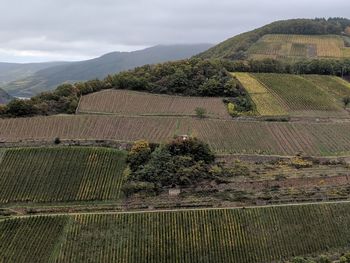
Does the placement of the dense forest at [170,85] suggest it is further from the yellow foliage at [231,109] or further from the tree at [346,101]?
the tree at [346,101]

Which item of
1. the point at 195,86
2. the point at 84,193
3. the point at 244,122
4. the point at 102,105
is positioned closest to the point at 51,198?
A: the point at 84,193

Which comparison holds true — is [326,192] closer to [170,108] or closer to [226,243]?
[226,243]

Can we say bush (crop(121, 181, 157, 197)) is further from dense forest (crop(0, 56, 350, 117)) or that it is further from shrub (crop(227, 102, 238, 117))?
shrub (crop(227, 102, 238, 117))

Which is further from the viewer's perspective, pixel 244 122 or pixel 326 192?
pixel 244 122

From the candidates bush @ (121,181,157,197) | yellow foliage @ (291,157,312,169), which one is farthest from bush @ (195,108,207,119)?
bush @ (121,181,157,197)

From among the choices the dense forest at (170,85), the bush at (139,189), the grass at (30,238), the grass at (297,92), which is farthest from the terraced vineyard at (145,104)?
the grass at (30,238)

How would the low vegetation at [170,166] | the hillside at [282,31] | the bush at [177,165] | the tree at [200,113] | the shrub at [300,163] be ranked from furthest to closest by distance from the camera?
the hillside at [282,31], the tree at [200,113], the shrub at [300,163], the bush at [177,165], the low vegetation at [170,166]

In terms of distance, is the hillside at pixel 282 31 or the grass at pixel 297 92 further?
the hillside at pixel 282 31
